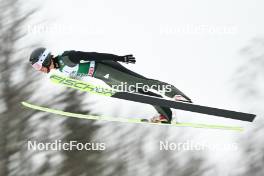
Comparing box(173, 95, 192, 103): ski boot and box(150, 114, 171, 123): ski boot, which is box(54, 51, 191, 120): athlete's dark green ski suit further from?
box(150, 114, 171, 123): ski boot

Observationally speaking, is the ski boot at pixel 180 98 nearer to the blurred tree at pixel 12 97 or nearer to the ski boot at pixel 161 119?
the ski boot at pixel 161 119

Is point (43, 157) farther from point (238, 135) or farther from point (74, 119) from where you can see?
point (238, 135)

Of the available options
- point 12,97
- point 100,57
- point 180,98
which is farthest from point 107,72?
point 12,97

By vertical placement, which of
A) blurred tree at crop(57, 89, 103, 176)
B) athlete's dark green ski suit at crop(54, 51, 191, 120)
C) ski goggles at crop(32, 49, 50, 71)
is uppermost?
ski goggles at crop(32, 49, 50, 71)

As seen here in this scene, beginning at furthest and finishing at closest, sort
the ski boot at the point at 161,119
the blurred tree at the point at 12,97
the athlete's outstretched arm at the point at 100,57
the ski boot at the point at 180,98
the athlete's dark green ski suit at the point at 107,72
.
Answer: the blurred tree at the point at 12,97, the ski boot at the point at 161,119, the ski boot at the point at 180,98, the athlete's dark green ski suit at the point at 107,72, the athlete's outstretched arm at the point at 100,57

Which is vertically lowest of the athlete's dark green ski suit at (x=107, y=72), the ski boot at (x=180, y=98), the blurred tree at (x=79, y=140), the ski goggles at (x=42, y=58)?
the blurred tree at (x=79, y=140)

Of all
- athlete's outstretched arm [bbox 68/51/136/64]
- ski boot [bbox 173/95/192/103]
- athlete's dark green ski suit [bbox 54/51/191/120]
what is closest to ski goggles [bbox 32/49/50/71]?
athlete's dark green ski suit [bbox 54/51/191/120]

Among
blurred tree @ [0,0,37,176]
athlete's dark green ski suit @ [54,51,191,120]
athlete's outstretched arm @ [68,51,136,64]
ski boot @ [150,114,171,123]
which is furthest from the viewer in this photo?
blurred tree @ [0,0,37,176]

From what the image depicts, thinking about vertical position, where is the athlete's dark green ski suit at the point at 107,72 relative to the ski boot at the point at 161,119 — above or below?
above

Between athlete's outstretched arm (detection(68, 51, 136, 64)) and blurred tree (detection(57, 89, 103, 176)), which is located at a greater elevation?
athlete's outstretched arm (detection(68, 51, 136, 64))

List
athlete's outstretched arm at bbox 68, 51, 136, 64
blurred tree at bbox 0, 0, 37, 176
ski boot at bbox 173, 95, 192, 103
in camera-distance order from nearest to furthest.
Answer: athlete's outstretched arm at bbox 68, 51, 136, 64 → ski boot at bbox 173, 95, 192, 103 → blurred tree at bbox 0, 0, 37, 176

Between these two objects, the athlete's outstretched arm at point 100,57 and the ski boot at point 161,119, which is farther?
the ski boot at point 161,119

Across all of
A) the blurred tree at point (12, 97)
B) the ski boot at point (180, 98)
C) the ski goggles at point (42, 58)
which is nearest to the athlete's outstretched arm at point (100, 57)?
the ski goggles at point (42, 58)

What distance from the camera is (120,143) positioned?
50.3ft
